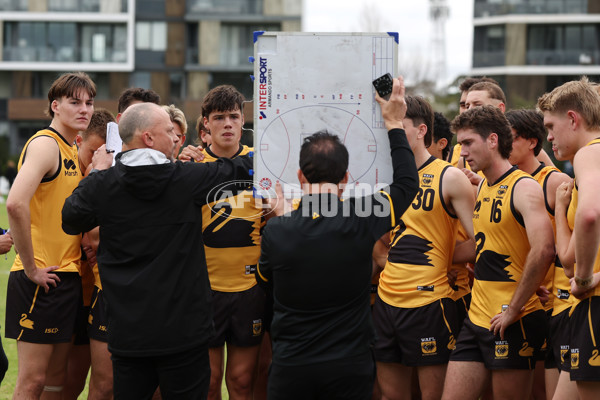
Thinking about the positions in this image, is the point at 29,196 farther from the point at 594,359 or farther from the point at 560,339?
the point at 594,359

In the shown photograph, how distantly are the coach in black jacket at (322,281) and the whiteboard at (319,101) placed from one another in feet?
2.31

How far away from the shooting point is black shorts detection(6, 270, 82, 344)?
5.52 m

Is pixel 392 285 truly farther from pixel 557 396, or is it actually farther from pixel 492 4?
pixel 492 4

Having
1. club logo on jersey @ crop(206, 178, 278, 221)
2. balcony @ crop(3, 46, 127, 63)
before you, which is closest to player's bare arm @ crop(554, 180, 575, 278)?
club logo on jersey @ crop(206, 178, 278, 221)

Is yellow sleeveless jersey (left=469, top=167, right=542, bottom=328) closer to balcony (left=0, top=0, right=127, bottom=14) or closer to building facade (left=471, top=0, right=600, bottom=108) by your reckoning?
building facade (left=471, top=0, right=600, bottom=108)

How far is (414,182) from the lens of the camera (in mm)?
4305

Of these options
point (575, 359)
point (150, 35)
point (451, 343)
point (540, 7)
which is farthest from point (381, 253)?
point (150, 35)

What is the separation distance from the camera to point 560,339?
475 centimetres

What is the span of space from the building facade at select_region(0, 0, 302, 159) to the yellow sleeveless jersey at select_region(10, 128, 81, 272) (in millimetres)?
43744

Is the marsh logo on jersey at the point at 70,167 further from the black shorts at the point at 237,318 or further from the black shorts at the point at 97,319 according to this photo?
the black shorts at the point at 237,318

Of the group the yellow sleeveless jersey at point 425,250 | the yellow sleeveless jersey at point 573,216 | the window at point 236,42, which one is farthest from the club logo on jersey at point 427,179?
the window at point 236,42

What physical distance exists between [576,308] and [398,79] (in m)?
1.84

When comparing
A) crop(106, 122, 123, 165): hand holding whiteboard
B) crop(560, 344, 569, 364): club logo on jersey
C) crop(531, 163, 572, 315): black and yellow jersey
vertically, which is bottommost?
crop(560, 344, 569, 364): club logo on jersey

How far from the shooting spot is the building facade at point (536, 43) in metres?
47.1
